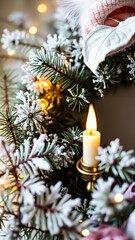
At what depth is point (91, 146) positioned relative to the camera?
37 centimetres

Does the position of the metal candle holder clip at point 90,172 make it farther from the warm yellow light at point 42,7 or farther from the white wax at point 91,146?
the warm yellow light at point 42,7

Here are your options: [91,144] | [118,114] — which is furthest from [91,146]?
[118,114]

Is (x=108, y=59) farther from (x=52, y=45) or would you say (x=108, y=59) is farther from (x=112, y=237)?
(x=112, y=237)

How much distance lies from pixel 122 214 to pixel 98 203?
64mm

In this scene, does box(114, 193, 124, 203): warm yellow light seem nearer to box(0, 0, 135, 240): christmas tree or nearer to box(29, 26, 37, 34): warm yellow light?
box(0, 0, 135, 240): christmas tree

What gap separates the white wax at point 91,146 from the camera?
14.5 inches

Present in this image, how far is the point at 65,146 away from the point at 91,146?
0.26ft

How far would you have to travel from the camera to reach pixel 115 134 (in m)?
0.57

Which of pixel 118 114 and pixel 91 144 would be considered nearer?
pixel 91 144

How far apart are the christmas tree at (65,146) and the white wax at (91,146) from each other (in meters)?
0.03

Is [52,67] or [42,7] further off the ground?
[42,7]

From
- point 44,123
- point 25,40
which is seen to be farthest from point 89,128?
point 25,40

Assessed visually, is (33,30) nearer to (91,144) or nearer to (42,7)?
(42,7)

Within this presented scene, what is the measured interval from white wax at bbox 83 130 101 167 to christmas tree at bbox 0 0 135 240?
0.03 meters
